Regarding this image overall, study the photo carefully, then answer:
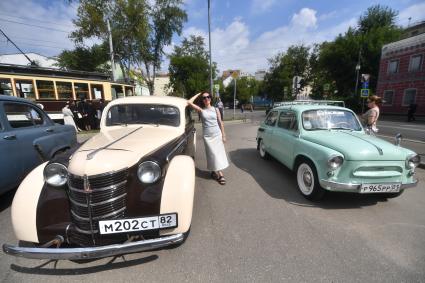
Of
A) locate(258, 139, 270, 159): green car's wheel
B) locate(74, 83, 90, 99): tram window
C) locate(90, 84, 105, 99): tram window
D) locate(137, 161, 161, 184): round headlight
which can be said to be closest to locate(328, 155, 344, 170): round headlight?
locate(137, 161, 161, 184): round headlight

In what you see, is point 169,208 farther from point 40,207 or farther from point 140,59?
point 140,59

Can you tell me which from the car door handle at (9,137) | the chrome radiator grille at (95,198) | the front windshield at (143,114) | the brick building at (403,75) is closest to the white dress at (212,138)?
the front windshield at (143,114)

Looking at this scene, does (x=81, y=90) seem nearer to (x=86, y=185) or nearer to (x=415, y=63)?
(x=86, y=185)

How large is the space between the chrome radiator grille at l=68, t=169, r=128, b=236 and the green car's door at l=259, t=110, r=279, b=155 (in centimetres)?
409

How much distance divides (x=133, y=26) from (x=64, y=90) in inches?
571

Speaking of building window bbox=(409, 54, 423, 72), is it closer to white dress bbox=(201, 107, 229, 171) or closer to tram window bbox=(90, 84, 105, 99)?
white dress bbox=(201, 107, 229, 171)

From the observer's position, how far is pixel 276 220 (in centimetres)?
319

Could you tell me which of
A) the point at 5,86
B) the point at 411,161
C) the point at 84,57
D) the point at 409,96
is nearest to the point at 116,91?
the point at 5,86

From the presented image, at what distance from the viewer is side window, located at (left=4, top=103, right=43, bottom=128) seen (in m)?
3.60

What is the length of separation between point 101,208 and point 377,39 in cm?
3573

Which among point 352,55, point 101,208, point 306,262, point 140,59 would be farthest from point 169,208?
point 352,55

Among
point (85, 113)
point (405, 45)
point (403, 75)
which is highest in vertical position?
point (405, 45)

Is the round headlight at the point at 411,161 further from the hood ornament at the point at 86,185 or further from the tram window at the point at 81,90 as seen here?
the tram window at the point at 81,90

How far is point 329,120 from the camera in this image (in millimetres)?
4414
